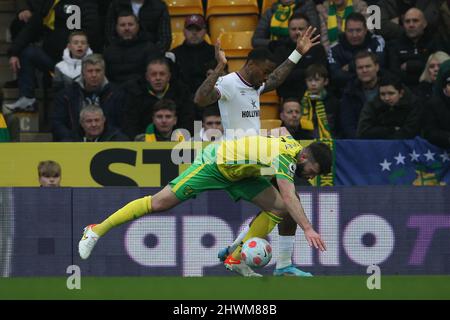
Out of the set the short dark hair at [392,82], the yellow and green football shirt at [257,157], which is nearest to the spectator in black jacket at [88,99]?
the short dark hair at [392,82]

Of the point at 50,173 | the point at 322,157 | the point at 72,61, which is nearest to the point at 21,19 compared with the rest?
the point at 72,61

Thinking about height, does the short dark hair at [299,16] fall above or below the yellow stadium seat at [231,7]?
below

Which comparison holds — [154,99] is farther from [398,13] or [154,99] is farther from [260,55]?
[398,13]

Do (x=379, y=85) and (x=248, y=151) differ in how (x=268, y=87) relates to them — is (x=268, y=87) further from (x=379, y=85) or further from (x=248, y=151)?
(x=379, y=85)

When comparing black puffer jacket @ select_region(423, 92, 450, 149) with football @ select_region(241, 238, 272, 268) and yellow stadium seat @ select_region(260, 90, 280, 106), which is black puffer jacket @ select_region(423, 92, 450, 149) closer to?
yellow stadium seat @ select_region(260, 90, 280, 106)

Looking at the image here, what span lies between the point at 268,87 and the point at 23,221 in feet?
10.0

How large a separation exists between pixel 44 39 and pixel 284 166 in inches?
260

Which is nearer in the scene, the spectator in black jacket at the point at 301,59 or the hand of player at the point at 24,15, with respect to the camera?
the spectator in black jacket at the point at 301,59

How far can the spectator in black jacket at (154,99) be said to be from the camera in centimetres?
1530

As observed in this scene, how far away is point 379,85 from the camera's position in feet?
50.1

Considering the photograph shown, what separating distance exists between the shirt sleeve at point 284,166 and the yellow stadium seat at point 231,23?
6454 mm

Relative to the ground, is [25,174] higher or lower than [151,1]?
lower

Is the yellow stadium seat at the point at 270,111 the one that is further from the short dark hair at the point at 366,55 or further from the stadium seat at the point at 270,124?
the short dark hair at the point at 366,55

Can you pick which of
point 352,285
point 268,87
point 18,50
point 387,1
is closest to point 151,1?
point 18,50
